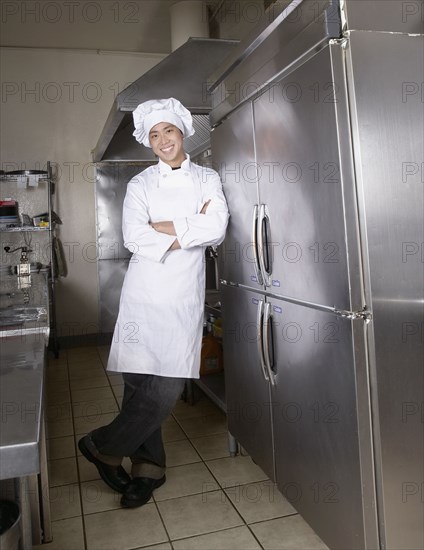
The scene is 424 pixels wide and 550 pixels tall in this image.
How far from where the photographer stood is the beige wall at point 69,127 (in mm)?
4961

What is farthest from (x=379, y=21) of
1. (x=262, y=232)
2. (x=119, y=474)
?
(x=119, y=474)

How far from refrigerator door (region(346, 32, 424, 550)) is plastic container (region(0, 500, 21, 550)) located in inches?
37.7

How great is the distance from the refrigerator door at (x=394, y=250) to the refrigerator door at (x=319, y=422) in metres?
0.08

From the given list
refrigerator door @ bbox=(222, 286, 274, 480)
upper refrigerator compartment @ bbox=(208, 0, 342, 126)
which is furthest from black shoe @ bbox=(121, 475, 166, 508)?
upper refrigerator compartment @ bbox=(208, 0, 342, 126)

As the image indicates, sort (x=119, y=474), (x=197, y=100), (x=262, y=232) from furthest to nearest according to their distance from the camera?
(x=197, y=100)
(x=119, y=474)
(x=262, y=232)

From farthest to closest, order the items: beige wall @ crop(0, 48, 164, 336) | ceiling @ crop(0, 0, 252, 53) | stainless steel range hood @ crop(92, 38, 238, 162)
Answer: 1. beige wall @ crop(0, 48, 164, 336)
2. ceiling @ crop(0, 0, 252, 53)
3. stainless steel range hood @ crop(92, 38, 238, 162)

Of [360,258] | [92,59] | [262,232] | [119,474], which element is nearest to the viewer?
[360,258]

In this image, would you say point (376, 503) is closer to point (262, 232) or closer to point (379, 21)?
point (262, 232)

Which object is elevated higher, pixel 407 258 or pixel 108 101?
pixel 108 101

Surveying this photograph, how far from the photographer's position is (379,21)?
4.57 ft

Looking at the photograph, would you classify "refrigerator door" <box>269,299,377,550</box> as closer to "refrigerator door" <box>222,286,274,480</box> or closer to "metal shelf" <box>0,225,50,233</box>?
"refrigerator door" <box>222,286,274,480</box>

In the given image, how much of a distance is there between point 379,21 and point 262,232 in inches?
30.9

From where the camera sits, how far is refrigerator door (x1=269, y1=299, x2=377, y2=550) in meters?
1.45

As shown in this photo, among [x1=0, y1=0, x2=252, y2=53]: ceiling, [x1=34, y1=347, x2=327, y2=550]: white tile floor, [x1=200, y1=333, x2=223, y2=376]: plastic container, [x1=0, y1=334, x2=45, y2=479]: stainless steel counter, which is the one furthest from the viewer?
[x1=0, y1=0, x2=252, y2=53]: ceiling
